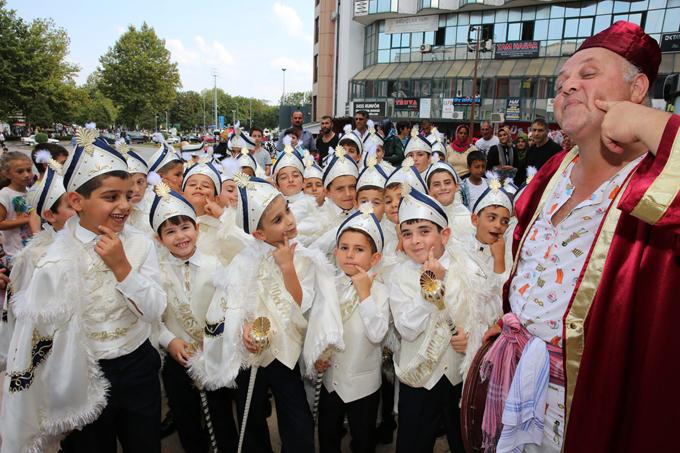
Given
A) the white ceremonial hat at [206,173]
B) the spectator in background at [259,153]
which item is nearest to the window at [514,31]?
the spectator in background at [259,153]

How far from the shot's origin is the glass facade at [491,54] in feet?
89.9

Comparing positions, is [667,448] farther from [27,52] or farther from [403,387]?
[27,52]

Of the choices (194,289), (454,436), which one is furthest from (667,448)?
(194,289)

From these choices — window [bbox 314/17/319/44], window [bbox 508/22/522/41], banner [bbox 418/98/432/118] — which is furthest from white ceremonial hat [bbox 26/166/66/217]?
window [bbox 314/17/319/44]

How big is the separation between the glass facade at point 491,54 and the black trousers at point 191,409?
29.0 m

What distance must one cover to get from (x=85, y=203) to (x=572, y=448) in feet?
8.53

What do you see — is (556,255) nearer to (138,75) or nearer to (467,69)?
(467,69)

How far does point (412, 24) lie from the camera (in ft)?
109

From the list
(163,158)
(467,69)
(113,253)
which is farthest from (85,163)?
(467,69)

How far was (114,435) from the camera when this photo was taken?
258 centimetres

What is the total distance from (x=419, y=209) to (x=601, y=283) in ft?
4.69

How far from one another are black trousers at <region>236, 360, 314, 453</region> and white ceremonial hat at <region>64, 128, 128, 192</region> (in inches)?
59.2

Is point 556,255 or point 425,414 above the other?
point 556,255

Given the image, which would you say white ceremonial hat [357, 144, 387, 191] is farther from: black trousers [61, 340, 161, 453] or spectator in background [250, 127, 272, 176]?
spectator in background [250, 127, 272, 176]
